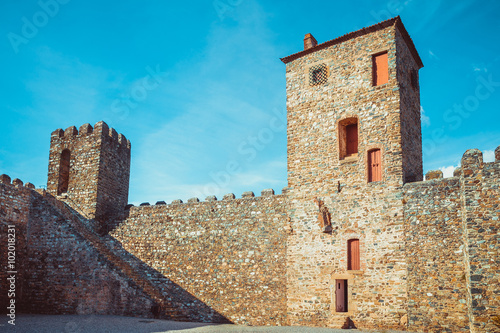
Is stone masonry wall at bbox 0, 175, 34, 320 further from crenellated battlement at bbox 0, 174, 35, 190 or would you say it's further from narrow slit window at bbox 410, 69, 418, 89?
narrow slit window at bbox 410, 69, 418, 89

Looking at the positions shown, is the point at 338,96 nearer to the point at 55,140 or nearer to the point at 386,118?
the point at 386,118

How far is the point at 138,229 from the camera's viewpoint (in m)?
19.3

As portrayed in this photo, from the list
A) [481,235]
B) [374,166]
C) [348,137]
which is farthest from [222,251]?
[481,235]

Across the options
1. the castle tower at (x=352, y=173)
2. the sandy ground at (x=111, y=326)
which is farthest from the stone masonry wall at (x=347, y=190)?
the sandy ground at (x=111, y=326)

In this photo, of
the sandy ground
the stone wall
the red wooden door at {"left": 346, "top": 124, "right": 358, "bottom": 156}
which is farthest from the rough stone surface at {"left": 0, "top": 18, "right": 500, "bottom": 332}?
the sandy ground

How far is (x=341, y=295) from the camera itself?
1480 cm

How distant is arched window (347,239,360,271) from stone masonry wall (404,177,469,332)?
1717 millimetres

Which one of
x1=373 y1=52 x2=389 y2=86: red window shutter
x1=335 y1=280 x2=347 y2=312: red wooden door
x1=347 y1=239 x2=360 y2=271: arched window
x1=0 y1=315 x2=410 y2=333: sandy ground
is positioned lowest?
x1=0 y1=315 x2=410 y2=333: sandy ground

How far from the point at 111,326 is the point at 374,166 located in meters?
10.2

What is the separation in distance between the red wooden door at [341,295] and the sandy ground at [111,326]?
1.02 meters

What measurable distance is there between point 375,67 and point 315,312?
887 cm

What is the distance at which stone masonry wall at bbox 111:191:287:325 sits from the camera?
16266mm

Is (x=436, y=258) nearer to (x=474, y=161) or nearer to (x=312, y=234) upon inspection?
(x=474, y=161)

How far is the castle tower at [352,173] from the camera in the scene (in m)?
14.2
